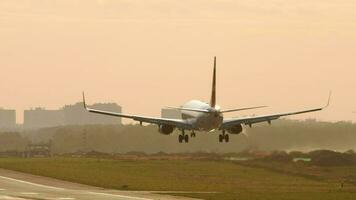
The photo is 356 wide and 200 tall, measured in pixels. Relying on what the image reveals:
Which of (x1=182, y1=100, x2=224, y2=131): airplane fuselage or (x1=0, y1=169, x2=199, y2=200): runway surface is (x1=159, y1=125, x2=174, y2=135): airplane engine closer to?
(x1=182, y1=100, x2=224, y2=131): airplane fuselage

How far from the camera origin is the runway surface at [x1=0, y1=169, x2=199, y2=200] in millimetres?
86750

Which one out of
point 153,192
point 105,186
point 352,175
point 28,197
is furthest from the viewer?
point 352,175

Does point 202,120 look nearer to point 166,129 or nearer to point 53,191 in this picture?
point 166,129

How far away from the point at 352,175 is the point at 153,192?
59.0 meters

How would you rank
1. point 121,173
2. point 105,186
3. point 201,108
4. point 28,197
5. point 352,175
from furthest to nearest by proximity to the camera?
point 352,175 → point 121,173 → point 201,108 → point 105,186 → point 28,197

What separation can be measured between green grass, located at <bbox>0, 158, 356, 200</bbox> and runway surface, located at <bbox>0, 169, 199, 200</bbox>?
3.77 meters

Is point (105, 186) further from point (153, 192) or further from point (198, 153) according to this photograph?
point (198, 153)

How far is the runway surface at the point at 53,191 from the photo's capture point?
8675 centimetres

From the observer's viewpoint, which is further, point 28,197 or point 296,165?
point 296,165

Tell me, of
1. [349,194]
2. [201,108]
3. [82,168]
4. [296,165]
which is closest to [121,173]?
[82,168]

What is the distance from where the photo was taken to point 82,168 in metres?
143

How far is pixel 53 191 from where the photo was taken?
97.4 metres

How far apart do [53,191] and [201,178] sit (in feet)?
125

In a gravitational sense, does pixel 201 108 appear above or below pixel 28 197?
above
